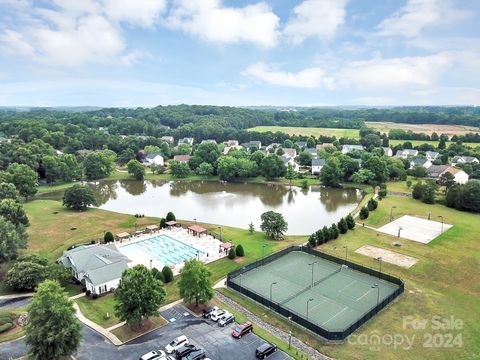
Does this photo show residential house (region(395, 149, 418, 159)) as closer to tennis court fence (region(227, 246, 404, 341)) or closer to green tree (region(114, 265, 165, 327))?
tennis court fence (region(227, 246, 404, 341))

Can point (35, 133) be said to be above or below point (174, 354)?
above

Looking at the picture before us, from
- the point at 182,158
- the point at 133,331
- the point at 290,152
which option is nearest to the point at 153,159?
the point at 182,158

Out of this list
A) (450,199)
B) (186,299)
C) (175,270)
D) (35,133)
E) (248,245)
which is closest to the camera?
(186,299)

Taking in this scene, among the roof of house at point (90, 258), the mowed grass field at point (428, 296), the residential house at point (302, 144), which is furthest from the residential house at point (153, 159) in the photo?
the roof of house at point (90, 258)

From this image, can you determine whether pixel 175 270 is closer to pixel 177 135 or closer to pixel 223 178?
pixel 223 178

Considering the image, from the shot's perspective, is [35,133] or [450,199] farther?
[35,133]

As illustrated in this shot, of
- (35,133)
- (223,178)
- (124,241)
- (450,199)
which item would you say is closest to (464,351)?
(124,241)

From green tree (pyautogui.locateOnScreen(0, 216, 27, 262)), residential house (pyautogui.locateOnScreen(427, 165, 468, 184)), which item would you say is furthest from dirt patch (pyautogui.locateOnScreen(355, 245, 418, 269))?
residential house (pyautogui.locateOnScreen(427, 165, 468, 184))

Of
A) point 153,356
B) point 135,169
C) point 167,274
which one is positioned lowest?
point 153,356

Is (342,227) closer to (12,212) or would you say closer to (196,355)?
(196,355)
